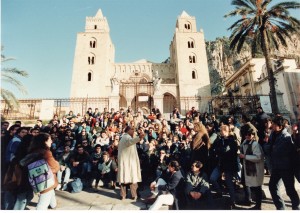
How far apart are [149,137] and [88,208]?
4018 millimetres

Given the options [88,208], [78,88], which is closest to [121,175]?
[88,208]

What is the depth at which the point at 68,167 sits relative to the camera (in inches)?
249

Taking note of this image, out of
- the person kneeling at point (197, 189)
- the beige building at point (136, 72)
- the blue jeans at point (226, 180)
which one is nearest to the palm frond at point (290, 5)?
the blue jeans at point (226, 180)

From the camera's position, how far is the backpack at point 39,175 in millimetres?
3426

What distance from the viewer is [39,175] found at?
136 inches

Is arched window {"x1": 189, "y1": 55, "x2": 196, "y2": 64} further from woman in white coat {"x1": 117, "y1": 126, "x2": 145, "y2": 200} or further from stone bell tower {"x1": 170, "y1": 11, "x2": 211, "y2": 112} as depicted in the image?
woman in white coat {"x1": 117, "y1": 126, "x2": 145, "y2": 200}

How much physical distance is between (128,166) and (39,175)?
1.98 meters

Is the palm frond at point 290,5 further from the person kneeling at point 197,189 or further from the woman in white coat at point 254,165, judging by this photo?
the person kneeling at point 197,189

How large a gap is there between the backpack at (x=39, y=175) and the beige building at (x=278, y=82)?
11633 millimetres

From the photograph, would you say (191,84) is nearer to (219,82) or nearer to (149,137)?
(219,82)

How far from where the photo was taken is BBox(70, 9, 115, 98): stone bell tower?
30.4m

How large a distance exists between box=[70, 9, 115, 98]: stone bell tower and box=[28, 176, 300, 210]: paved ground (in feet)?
82.7

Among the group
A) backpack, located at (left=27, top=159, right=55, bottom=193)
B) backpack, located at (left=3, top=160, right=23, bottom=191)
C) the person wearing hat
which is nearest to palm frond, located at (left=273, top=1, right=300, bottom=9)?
the person wearing hat

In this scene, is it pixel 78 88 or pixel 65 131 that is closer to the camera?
pixel 65 131
